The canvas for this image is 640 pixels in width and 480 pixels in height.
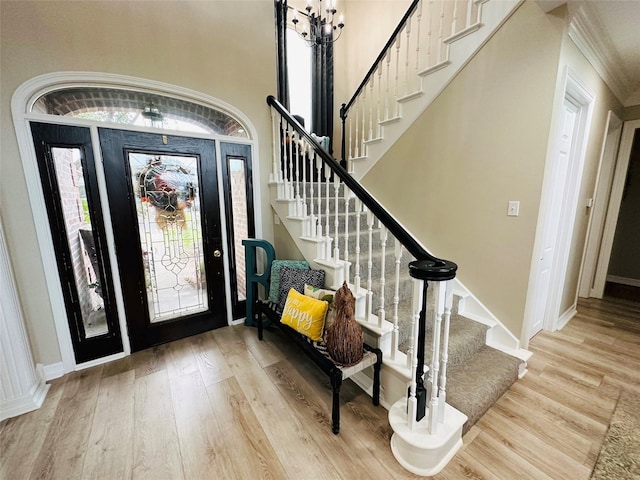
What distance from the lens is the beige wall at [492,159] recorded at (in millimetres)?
1855

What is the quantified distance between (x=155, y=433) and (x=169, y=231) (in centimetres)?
157

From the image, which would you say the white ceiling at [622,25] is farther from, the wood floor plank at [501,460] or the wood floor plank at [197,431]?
the wood floor plank at [197,431]

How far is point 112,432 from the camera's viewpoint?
1548mm

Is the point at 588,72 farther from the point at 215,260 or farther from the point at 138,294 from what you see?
the point at 138,294

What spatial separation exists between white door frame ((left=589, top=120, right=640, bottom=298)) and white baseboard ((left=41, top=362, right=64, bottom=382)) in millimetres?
6123

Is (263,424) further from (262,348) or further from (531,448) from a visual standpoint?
(531,448)

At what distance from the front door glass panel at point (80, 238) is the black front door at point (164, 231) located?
17cm

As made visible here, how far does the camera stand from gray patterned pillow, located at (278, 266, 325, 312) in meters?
2.19

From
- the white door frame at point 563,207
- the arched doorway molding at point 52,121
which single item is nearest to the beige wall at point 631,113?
the white door frame at point 563,207

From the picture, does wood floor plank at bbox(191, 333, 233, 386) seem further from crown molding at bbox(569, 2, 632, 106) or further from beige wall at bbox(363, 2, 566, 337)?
crown molding at bbox(569, 2, 632, 106)

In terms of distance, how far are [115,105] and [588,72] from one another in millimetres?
3957

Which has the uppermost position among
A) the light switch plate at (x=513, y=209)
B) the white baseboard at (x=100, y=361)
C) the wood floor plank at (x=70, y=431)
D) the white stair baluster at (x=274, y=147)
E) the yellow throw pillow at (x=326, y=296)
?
the white stair baluster at (x=274, y=147)

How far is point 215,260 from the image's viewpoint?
2.65 m

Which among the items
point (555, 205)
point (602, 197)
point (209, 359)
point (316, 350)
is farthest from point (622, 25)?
point (209, 359)
